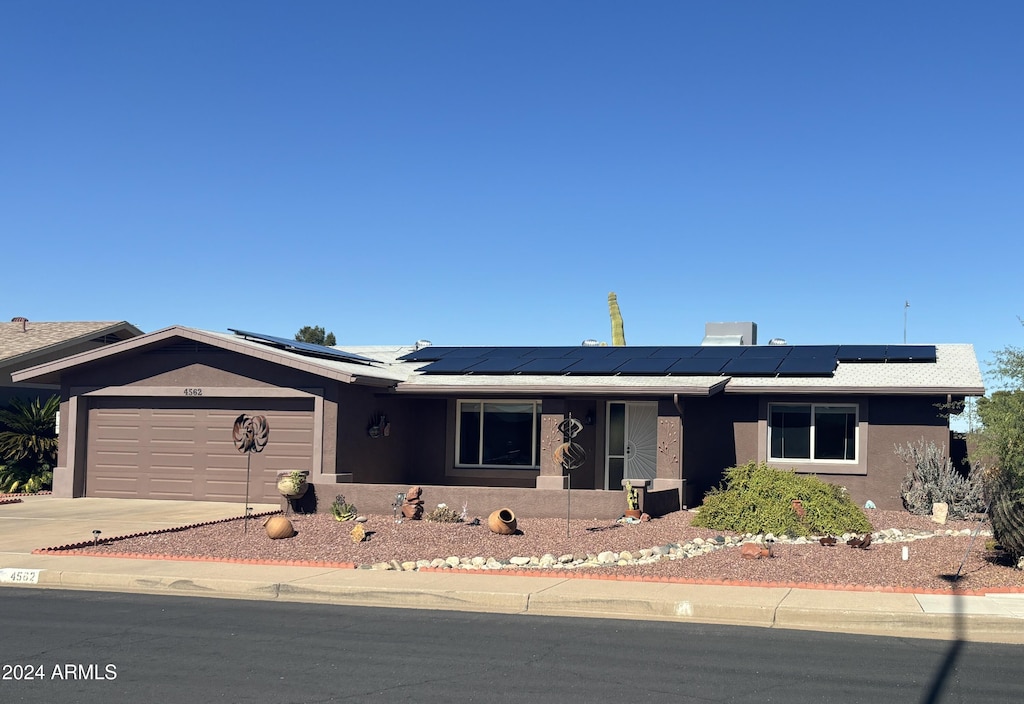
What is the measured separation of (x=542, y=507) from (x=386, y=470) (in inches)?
Result: 231

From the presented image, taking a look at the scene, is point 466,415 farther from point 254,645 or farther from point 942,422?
point 254,645

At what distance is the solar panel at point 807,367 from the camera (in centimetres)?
2248

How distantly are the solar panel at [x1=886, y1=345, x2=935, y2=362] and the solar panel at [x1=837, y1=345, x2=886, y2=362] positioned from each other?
18 centimetres

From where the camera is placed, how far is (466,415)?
24.7 m

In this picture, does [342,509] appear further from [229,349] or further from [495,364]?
[495,364]

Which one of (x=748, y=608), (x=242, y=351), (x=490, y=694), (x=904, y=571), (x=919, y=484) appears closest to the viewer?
(x=490, y=694)

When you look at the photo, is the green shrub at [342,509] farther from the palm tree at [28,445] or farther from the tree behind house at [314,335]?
the tree behind house at [314,335]

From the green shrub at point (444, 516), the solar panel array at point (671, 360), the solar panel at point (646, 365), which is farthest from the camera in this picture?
the solar panel at point (646, 365)

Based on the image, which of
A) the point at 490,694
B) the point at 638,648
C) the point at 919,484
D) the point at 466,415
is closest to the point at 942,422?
the point at 919,484

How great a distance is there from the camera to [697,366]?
921 inches

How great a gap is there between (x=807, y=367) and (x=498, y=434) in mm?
7423

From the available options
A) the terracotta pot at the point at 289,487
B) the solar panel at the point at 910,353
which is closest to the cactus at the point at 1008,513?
the solar panel at the point at 910,353

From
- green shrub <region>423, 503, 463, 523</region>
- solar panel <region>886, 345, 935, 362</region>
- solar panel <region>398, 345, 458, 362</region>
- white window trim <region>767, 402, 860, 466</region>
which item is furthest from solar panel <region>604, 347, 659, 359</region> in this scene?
green shrub <region>423, 503, 463, 523</region>

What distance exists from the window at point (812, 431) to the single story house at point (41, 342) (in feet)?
60.8
